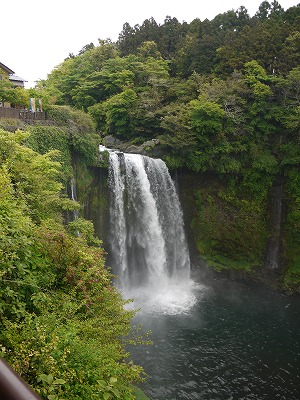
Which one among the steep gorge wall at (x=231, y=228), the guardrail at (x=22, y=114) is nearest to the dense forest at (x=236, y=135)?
the steep gorge wall at (x=231, y=228)

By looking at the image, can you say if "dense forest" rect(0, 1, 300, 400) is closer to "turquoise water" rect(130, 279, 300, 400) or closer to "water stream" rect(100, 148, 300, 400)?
"turquoise water" rect(130, 279, 300, 400)

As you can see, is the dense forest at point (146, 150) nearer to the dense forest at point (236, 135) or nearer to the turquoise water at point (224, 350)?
the dense forest at point (236, 135)

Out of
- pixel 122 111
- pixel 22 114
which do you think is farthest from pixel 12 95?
pixel 122 111

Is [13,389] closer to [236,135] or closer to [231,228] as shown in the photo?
[231,228]

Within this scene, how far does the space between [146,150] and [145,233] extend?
5673 millimetres

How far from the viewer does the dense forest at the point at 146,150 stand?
556cm

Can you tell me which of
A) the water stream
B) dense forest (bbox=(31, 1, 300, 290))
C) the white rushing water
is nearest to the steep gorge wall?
dense forest (bbox=(31, 1, 300, 290))

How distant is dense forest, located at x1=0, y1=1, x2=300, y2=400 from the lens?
5562 mm

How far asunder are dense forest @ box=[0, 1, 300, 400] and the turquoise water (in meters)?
1.23

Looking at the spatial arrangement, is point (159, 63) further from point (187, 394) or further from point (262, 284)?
point (187, 394)

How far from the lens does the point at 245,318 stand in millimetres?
17234

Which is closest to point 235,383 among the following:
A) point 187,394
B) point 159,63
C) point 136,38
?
point 187,394

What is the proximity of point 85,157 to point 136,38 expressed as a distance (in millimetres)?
24551

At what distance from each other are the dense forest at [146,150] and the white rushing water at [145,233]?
5.91ft
